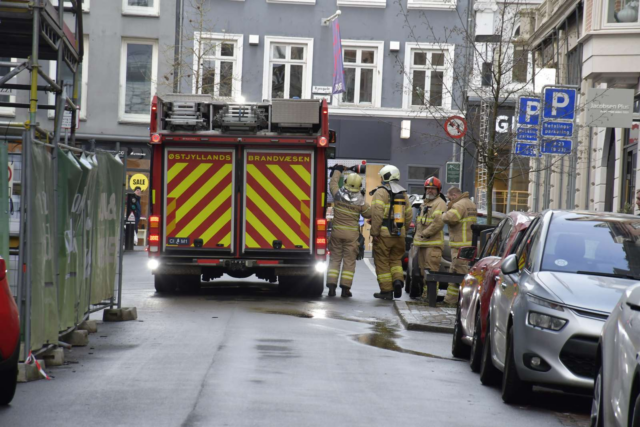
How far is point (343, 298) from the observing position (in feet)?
59.2

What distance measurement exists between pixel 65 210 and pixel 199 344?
1.90m

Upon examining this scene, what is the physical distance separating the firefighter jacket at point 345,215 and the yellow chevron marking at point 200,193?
1709 millimetres

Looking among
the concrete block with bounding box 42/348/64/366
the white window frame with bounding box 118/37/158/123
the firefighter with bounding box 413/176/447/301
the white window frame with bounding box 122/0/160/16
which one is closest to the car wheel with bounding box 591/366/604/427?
the concrete block with bounding box 42/348/64/366

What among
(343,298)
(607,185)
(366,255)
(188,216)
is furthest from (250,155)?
(366,255)

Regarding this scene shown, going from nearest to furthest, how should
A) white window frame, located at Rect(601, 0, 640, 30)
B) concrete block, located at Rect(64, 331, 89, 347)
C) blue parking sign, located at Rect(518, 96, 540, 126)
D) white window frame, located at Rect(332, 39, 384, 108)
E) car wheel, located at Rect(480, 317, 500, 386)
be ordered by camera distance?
car wheel, located at Rect(480, 317, 500, 386)
concrete block, located at Rect(64, 331, 89, 347)
blue parking sign, located at Rect(518, 96, 540, 126)
white window frame, located at Rect(601, 0, 640, 30)
white window frame, located at Rect(332, 39, 384, 108)

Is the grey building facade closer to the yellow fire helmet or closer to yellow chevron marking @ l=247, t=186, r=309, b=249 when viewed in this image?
the yellow fire helmet

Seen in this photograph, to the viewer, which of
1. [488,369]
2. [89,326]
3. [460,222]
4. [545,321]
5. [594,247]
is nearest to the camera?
[545,321]

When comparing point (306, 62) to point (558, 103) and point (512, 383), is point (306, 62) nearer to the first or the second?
point (558, 103)

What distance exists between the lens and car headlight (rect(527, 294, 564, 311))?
7789 millimetres

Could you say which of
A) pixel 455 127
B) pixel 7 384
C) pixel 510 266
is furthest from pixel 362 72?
pixel 7 384

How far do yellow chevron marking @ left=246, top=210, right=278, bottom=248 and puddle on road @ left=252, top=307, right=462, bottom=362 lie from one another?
6.79 ft

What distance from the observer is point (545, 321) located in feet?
25.7

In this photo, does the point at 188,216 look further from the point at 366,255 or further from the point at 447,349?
the point at 366,255

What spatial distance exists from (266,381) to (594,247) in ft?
8.55
